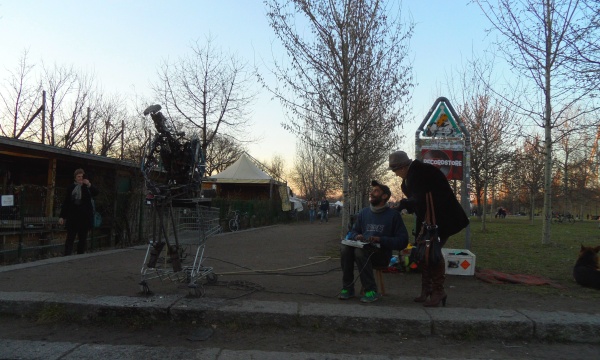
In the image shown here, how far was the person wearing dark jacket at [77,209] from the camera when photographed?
29.2 ft

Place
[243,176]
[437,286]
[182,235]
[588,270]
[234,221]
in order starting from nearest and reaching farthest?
[437,286]
[182,235]
[588,270]
[234,221]
[243,176]

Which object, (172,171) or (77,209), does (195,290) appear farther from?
(77,209)

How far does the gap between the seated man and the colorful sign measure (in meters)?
2.27

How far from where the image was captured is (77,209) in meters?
8.95

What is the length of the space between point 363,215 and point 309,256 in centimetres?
386

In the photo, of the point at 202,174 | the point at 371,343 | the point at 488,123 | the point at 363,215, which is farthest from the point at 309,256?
the point at 488,123

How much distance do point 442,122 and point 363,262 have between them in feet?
11.6

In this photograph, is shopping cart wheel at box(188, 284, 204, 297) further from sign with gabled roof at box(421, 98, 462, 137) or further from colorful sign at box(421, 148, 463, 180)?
sign with gabled roof at box(421, 98, 462, 137)

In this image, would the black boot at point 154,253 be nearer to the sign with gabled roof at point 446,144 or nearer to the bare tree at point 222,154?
the sign with gabled roof at point 446,144

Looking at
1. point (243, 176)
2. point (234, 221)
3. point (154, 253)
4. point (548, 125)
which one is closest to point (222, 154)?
point (243, 176)

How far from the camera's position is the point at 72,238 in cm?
909

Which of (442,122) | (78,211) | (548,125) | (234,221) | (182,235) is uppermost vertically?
(548,125)

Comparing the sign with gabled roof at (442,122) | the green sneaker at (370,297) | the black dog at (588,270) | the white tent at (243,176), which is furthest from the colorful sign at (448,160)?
the white tent at (243,176)

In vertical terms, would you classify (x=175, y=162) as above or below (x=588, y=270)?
above
